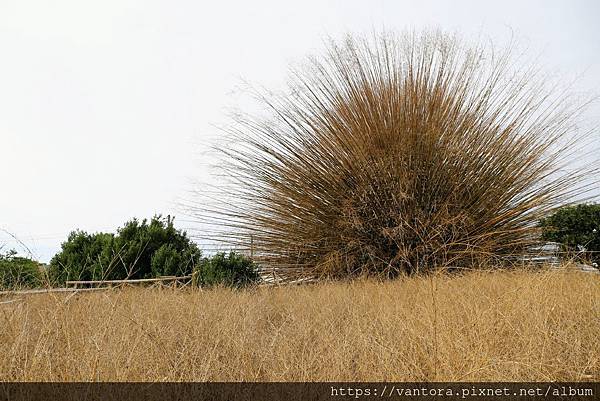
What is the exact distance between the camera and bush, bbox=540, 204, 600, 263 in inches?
222

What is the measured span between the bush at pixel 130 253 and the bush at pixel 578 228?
393 cm

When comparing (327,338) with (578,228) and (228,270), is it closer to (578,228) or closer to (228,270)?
(228,270)

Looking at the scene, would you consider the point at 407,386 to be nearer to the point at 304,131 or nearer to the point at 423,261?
the point at 423,261

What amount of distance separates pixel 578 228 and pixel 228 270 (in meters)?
3.75

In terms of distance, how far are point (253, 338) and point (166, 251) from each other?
3.75 metres

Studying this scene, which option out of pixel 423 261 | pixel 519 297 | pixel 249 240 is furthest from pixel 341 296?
pixel 249 240

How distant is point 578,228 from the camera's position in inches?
224

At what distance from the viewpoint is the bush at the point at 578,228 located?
5.63 metres

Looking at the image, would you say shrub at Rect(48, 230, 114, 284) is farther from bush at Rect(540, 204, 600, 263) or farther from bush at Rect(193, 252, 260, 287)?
bush at Rect(540, 204, 600, 263)

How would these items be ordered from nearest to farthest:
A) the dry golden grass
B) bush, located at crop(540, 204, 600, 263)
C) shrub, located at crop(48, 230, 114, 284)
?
the dry golden grass < bush, located at crop(540, 204, 600, 263) < shrub, located at crop(48, 230, 114, 284)

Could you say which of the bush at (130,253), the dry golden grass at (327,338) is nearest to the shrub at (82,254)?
the bush at (130,253)

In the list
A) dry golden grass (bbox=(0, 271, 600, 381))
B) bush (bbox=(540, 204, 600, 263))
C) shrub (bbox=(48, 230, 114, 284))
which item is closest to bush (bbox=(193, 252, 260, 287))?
shrub (bbox=(48, 230, 114, 284))

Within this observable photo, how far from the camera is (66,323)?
8.83 feet

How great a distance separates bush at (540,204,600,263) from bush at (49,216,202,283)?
3.93m
